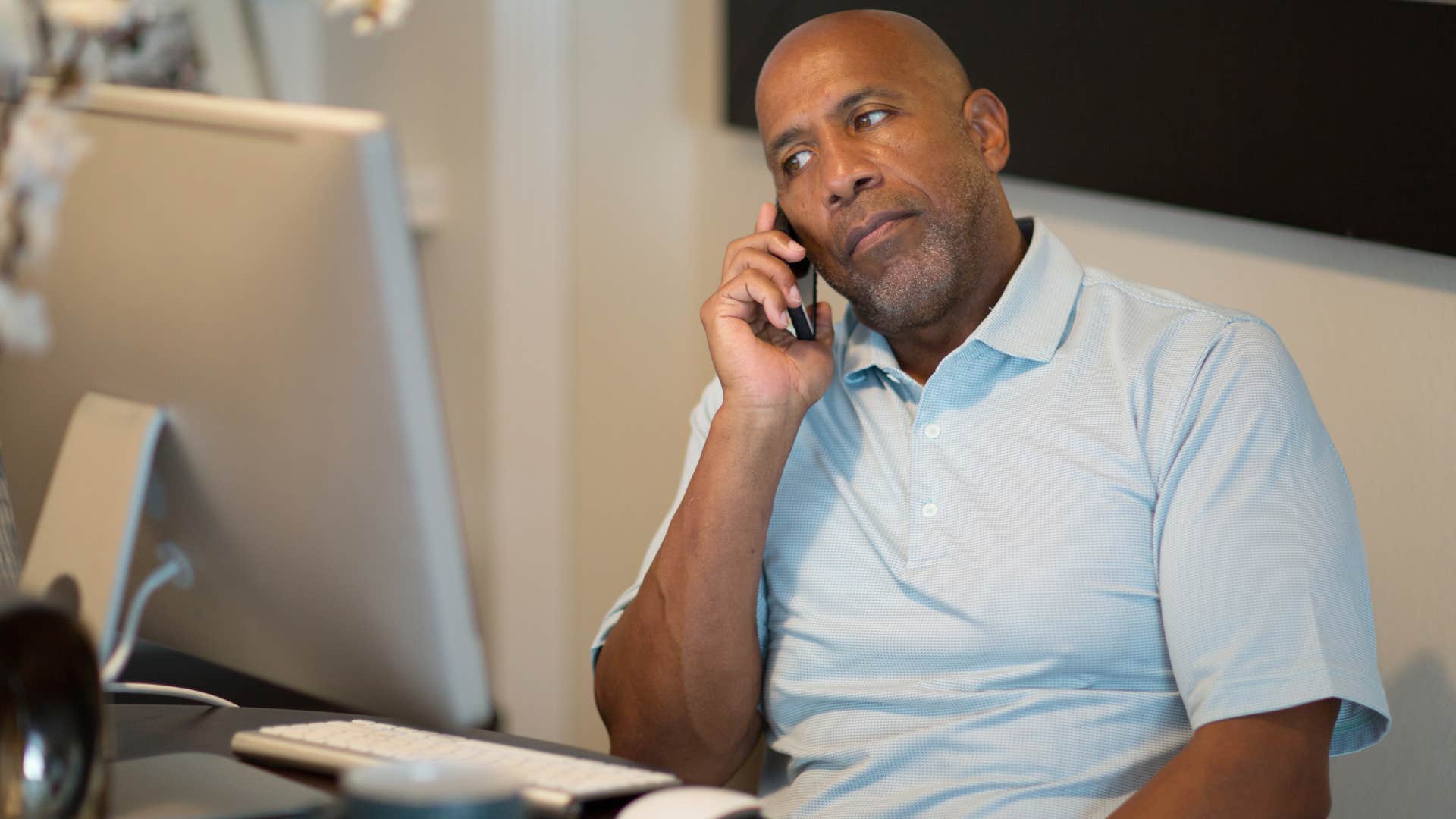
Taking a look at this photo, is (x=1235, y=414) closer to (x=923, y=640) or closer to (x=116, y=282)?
(x=923, y=640)

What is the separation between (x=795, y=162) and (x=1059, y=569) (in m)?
0.56

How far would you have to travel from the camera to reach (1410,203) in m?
1.39

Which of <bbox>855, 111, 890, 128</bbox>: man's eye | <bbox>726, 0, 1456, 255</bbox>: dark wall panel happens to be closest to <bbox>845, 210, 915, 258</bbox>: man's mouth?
<bbox>855, 111, 890, 128</bbox>: man's eye

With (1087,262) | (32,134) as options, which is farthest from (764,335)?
(32,134)

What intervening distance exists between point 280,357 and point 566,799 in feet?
1.05

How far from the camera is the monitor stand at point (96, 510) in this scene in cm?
92

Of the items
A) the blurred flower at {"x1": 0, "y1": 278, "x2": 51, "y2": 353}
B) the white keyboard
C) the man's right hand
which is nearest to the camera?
the blurred flower at {"x1": 0, "y1": 278, "x2": 51, "y2": 353}

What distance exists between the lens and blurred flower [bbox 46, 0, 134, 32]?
0.80m

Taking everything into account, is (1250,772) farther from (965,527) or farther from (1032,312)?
(1032,312)

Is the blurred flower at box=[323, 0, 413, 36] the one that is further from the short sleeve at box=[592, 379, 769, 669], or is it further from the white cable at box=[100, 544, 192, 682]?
the short sleeve at box=[592, 379, 769, 669]

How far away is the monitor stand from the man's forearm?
0.60 metres

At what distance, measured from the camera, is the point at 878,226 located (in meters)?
1.52

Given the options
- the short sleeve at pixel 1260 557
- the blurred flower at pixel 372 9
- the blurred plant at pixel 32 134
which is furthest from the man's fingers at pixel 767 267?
the blurred plant at pixel 32 134

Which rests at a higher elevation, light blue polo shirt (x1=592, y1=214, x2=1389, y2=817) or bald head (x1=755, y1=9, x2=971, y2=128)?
bald head (x1=755, y1=9, x2=971, y2=128)
